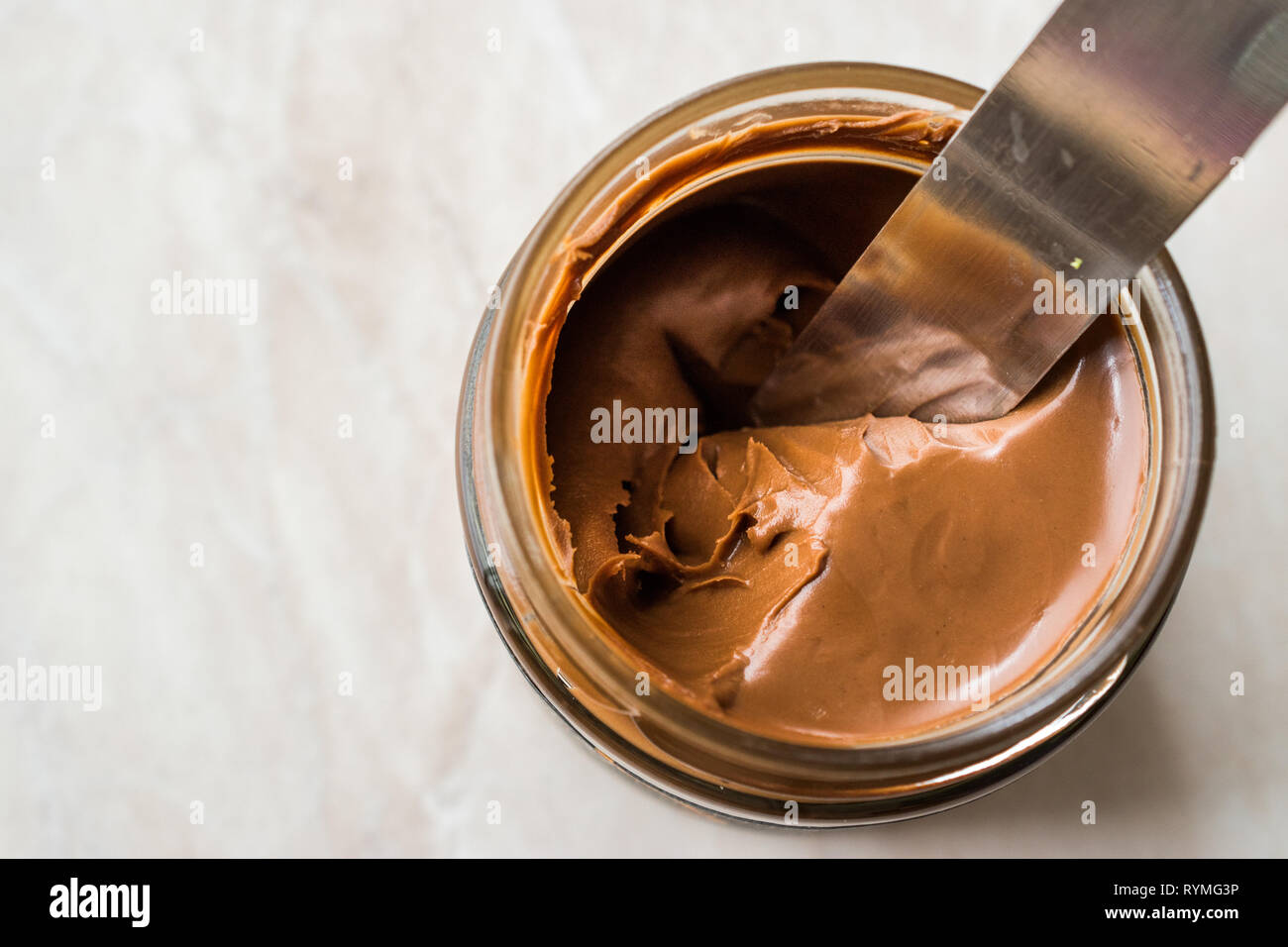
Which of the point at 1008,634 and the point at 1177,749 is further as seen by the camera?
the point at 1177,749

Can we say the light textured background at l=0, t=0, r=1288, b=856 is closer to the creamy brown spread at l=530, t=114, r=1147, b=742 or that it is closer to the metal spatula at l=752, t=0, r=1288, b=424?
the creamy brown spread at l=530, t=114, r=1147, b=742

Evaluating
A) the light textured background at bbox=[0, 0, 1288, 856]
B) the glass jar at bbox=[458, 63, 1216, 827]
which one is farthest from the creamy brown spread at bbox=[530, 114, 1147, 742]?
the light textured background at bbox=[0, 0, 1288, 856]

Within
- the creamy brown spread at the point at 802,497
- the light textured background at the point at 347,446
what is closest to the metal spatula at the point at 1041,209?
the creamy brown spread at the point at 802,497

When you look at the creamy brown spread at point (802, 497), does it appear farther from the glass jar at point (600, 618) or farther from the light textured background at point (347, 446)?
the light textured background at point (347, 446)

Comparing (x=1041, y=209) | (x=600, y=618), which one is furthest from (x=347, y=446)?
(x=1041, y=209)

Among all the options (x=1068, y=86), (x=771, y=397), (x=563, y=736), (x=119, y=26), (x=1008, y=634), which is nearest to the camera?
(x=1068, y=86)

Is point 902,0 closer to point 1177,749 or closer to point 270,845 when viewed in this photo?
point 1177,749
